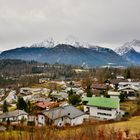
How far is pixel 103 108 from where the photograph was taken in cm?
4169

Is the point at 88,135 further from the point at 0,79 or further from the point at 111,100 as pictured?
the point at 0,79

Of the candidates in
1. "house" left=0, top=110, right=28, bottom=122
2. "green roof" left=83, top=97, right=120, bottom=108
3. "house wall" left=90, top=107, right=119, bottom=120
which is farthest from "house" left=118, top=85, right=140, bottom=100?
"house" left=0, top=110, right=28, bottom=122

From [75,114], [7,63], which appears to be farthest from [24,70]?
[75,114]

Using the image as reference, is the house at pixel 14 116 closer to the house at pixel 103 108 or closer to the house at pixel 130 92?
the house at pixel 103 108

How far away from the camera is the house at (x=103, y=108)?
1596 inches

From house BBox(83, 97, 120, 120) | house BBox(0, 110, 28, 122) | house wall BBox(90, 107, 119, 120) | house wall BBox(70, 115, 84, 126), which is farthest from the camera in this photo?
house BBox(0, 110, 28, 122)

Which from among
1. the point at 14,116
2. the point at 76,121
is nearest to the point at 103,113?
the point at 76,121

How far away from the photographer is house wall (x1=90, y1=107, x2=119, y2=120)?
133ft

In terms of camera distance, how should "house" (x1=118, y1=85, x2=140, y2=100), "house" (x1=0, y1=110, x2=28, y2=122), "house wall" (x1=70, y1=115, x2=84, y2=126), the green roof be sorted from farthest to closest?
"house" (x1=118, y1=85, x2=140, y2=100) < "house" (x1=0, y1=110, x2=28, y2=122) < the green roof < "house wall" (x1=70, y1=115, x2=84, y2=126)

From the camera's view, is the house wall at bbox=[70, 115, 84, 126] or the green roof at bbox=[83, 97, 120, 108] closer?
the house wall at bbox=[70, 115, 84, 126]

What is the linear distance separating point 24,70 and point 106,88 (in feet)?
327

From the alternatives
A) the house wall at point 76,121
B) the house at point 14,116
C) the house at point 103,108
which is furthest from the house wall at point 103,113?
the house at point 14,116

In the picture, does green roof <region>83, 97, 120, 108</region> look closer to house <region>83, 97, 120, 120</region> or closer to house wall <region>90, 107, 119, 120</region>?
house <region>83, 97, 120, 120</region>

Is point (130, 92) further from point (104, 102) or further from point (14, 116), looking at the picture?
point (14, 116)
